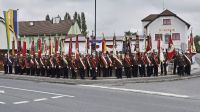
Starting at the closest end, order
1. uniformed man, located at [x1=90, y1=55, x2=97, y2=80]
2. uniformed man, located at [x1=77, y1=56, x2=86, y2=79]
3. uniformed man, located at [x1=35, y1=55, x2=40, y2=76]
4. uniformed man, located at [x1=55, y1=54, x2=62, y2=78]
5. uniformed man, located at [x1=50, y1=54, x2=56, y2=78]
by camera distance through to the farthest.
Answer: uniformed man, located at [x1=90, y1=55, x2=97, y2=80] → uniformed man, located at [x1=77, y1=56, x2=86, y2=79] → uniformed man, located at [x1=55, y1=54, x2=62, y2=78] → uniformed man, located at [x1=50, y1=54, x2=56, y2=78] → uniformed man, located at [x1=35, y1=55, x2=40, y2=76]

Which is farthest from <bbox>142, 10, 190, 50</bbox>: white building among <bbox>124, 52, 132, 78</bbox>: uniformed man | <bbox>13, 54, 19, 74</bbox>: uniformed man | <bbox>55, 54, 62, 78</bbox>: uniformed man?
<bbox>124, 52, 132, 78</bbox>: uniformed man

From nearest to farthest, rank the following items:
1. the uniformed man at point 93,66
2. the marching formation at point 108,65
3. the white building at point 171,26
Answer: the uniformed man at point 93,66, the marching formation at point 108,65, the white building at point 171,26

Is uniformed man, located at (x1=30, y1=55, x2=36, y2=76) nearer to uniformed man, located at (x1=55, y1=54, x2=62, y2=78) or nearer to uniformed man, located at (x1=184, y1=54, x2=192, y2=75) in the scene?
uniformed man, located at (x1=55, y1=54, x2=62, y2=78)

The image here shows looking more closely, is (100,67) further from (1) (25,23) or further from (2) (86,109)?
(1) (25,23)

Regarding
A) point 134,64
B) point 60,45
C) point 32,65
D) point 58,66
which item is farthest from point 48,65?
point 134,64

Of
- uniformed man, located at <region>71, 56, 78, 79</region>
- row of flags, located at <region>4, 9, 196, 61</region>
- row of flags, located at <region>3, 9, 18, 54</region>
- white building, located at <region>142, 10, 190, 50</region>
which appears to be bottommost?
Answer: uniformed man, located at <region>71, 56, 78, 79</region>

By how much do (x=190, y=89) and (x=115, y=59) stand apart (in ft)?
23.6

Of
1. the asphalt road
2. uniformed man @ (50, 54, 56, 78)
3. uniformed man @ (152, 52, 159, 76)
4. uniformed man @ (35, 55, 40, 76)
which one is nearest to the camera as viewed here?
the asphalt road

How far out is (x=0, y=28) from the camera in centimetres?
6222

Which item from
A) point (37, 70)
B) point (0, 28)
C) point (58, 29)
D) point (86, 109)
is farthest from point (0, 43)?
point (86, 109)

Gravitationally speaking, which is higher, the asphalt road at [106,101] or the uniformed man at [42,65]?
the uniformed man at [42,65]

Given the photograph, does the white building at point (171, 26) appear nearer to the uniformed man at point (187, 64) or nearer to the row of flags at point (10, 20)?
the row of flags at point (10, 20)

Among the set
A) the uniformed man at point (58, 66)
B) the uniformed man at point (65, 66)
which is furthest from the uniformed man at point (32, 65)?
the uniformed man at point (65, 66)

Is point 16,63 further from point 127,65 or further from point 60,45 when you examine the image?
point 127,65
